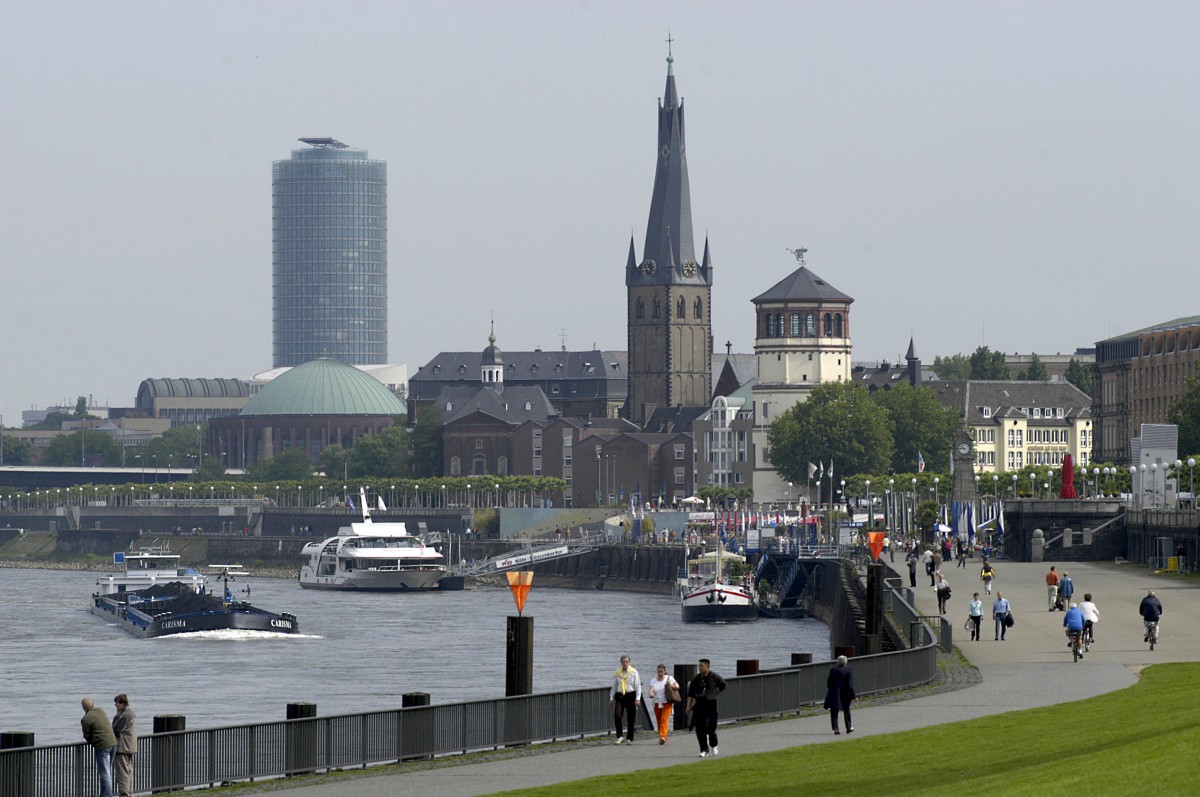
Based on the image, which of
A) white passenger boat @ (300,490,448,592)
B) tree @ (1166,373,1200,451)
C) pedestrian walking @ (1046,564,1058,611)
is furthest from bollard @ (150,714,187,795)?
white passenger boat @ (300,490,448,592)

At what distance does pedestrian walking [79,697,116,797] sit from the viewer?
3459 cm

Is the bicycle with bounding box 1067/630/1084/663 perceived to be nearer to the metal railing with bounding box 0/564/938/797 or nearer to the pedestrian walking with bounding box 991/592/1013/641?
the pedestrian walking with bounding box 991/592/1013/641

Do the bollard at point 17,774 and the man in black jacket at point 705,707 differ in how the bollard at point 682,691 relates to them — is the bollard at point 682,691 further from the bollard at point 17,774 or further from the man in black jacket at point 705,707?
the bollard at point 17,774

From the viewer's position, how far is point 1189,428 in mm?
150250

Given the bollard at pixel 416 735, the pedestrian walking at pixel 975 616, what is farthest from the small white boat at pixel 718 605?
the bollard at pixel 416 735

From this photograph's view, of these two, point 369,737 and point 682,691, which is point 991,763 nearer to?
point 369,737

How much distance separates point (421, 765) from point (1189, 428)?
117 metres

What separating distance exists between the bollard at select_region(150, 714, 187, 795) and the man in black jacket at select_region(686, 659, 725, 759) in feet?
25.5

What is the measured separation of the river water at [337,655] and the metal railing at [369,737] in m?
16.8

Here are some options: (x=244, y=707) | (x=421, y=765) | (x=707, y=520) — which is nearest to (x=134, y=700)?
(x=244, y=707)

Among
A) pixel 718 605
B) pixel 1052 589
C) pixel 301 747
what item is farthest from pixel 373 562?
pixel 301 747

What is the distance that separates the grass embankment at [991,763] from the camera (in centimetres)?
2869

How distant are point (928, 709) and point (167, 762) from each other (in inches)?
563

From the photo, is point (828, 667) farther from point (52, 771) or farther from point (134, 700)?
point (134, 700)
